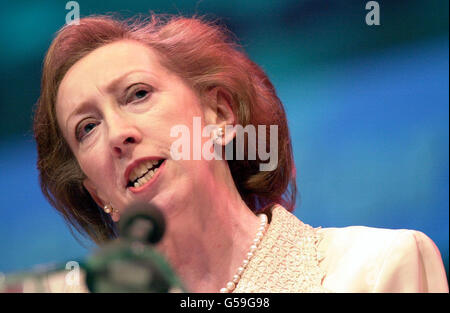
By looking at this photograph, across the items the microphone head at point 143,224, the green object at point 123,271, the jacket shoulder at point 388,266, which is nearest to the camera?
the green object at point 123,271

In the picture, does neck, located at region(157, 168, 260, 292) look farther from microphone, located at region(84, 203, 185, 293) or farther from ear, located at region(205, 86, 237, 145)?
microphone, located at region(84, 203, 185, 293)

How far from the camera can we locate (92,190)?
2104mm

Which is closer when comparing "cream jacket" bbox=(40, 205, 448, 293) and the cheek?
"cream jacket" bbox=(40, 205, 448, 293)

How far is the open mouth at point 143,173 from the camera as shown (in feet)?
6.03

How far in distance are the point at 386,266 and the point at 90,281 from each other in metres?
0.86

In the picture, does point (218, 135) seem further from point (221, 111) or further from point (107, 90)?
point (107, 90)

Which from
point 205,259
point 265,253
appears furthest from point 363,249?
point 205,259

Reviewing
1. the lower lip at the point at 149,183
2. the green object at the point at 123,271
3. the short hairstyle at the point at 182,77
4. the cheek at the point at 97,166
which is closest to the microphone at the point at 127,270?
the green object at the point at 123,271

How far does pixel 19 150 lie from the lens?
228 cm

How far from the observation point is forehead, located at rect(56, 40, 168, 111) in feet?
6.34

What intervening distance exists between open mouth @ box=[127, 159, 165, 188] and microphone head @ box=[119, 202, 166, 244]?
586 millimetres

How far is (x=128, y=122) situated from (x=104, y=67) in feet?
0.67

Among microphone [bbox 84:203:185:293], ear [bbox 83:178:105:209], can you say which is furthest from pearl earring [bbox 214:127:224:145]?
microphone [bbox 84:203:185:293]

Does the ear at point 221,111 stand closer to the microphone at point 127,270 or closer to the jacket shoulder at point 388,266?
the jacket shoulder at point 388,266
